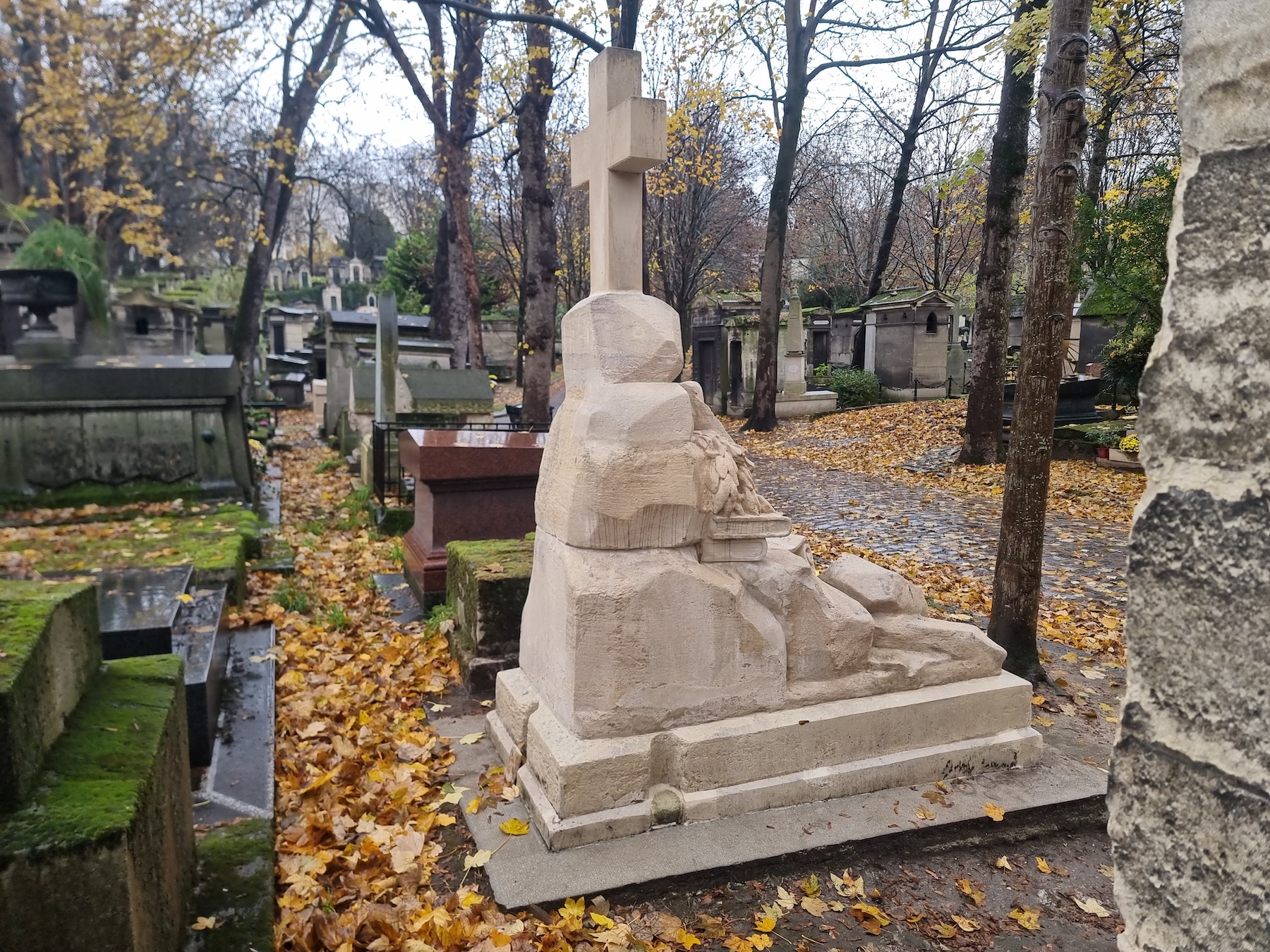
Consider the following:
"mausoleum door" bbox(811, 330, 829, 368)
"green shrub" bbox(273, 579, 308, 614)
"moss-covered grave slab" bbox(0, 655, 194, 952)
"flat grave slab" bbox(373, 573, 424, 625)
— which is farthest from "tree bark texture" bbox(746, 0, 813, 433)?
"moss-covered grave slab" bbox(0, 655, 194, 952)

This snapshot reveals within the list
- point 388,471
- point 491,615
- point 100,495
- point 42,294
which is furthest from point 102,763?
point 42,294

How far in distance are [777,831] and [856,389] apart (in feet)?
62.9

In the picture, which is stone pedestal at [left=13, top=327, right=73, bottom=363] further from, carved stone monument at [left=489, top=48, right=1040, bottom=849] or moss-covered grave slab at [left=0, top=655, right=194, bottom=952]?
moss-covered grave slab at [left=0, top=655, right=194, bottom=952]

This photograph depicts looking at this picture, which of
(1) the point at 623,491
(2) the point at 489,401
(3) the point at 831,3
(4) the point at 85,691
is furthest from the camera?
(3) the point at 831,3

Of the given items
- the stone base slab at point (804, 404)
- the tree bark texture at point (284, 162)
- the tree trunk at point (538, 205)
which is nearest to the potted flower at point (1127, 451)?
the tree trunk at point (538, 205)

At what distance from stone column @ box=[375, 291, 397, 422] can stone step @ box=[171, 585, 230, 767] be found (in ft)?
20.1

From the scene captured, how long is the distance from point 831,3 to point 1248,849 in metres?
15.7

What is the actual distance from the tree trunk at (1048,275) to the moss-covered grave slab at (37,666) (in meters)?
4.43

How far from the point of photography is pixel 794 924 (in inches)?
115

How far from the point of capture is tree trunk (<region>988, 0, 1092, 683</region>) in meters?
4.40

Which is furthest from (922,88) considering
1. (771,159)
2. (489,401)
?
(489,401)

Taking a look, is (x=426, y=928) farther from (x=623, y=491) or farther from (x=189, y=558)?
(x=189, y=558)

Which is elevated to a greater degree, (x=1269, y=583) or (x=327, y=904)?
(x=1269, y=583)

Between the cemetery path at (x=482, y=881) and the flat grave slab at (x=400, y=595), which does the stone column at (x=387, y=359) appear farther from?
the cemetery path at (x=482, y=881)
